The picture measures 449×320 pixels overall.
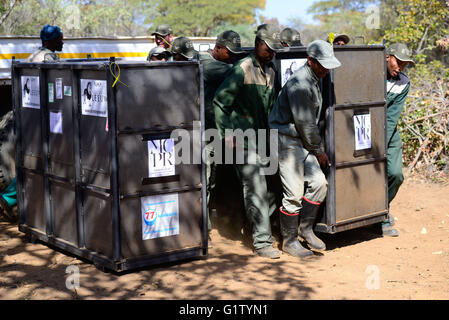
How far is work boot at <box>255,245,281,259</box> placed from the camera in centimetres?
648

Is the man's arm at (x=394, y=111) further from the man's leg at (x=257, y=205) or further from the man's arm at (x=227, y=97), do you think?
the man's arm at (x=227, y=97)

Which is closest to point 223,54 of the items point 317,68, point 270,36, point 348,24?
point 270,36

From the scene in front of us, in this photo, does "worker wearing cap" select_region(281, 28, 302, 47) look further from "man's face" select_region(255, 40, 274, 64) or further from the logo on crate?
the logo on crate

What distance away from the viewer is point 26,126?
6.88 metres

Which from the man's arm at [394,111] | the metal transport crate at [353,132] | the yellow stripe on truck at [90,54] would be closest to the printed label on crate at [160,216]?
the metal transport crate at [353,132]

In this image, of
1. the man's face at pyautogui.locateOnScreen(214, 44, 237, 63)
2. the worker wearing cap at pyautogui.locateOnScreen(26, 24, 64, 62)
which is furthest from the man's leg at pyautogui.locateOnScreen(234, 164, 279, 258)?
the worker wearing cap at pyautogui.locateOnScreen(26, 24, 64, 62)

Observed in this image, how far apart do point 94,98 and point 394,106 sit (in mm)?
3418

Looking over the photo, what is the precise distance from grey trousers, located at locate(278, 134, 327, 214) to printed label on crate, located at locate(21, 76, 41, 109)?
2448mm

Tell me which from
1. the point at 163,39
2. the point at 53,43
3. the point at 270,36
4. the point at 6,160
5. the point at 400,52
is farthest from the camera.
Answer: the point at 163,39

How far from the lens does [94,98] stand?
577 centimetres

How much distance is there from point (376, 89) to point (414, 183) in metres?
3.72

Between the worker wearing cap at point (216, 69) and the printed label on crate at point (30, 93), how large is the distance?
1.74m

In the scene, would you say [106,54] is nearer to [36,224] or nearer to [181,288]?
[36,224]

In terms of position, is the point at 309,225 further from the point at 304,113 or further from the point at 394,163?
the point at 394,163
